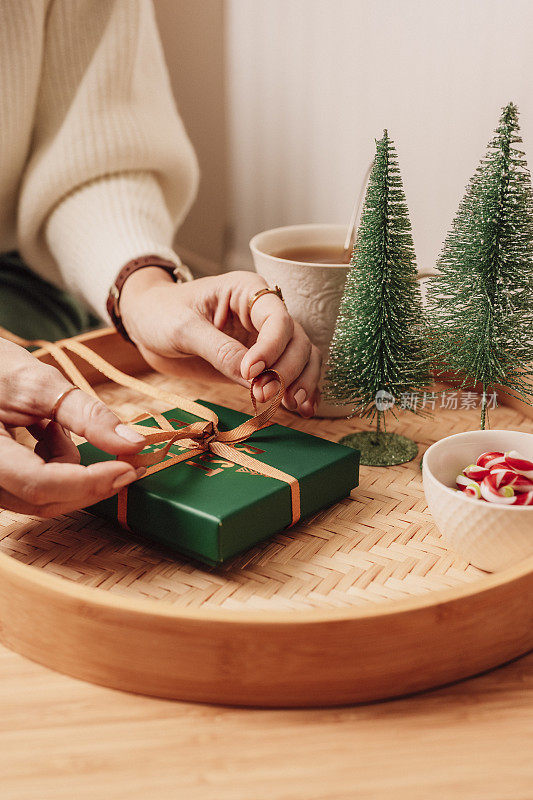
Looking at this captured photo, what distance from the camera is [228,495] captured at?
1.65 feet

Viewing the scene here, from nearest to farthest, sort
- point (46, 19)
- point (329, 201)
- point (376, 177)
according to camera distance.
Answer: point (376, 177) → point (46, 19) → point (329, 201)

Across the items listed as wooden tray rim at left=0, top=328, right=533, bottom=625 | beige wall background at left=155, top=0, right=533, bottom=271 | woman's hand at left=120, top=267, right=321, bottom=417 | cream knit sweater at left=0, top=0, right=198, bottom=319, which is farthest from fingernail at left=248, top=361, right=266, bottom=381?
beige wall background at left=155, top=0, right=533, bottom=271

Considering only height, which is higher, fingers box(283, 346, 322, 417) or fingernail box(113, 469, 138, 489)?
fingernail box(113, 469, 138, 489)

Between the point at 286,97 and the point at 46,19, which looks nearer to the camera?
the point at 46,19

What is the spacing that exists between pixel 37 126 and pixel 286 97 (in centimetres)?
54

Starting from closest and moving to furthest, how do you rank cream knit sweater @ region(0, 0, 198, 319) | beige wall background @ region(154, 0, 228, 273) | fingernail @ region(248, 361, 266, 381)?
fingernail @ region(248, 361, 266, 381) < cream knit sweater @ region(0, 0, 198, 319) < beige wall background @ region(154, 0, 228, 273)

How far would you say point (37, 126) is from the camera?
3.52 ft

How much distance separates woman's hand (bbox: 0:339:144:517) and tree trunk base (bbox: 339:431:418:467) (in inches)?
9.1

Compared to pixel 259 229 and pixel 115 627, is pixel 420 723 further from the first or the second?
pixel 259 229

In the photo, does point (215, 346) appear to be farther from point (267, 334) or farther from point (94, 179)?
point (94, 179)

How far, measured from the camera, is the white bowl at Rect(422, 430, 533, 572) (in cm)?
47

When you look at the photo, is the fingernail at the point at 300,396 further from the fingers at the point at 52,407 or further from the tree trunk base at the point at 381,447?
the fingers at the point at 52,407

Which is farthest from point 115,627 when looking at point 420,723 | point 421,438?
point 421,438

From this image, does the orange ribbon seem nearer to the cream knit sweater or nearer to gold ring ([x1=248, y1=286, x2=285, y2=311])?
gold ring ([x1=248, y1=286, x2=285, y2=311])
